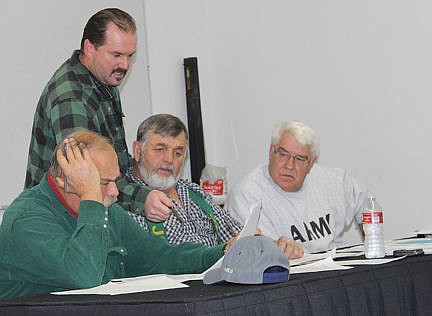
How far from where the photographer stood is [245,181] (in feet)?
12.2

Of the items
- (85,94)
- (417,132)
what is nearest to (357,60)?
(417,132)

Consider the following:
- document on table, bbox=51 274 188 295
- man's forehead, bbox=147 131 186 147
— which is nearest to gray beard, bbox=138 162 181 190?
man's forehead, bbox=147 131 186 147

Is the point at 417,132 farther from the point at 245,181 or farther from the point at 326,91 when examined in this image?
the point at 245,181

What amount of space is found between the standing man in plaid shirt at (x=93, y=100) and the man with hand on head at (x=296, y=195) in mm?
713

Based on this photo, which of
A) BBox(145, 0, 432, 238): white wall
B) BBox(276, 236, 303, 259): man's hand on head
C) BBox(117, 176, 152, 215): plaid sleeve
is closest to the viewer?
BBox(276, 236, 303, 259): man's hand on head

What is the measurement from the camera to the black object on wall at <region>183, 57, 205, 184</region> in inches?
198

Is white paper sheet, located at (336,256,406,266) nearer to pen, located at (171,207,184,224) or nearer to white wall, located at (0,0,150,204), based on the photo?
pen, located at (171,207,184,224)

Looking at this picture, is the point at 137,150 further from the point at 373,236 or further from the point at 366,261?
the point at 366,261

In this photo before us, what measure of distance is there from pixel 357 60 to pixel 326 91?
261mm

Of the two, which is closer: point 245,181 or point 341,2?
point 245,181

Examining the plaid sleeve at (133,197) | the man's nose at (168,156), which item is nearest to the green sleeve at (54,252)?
the plaid sleeve at (133,197)

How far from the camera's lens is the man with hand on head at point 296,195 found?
11.9 feet

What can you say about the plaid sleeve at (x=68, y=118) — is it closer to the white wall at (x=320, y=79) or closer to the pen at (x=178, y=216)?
the pen at (x=178, y=216)

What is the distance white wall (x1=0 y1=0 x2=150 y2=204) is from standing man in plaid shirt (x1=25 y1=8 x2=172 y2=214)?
3.22 feet
